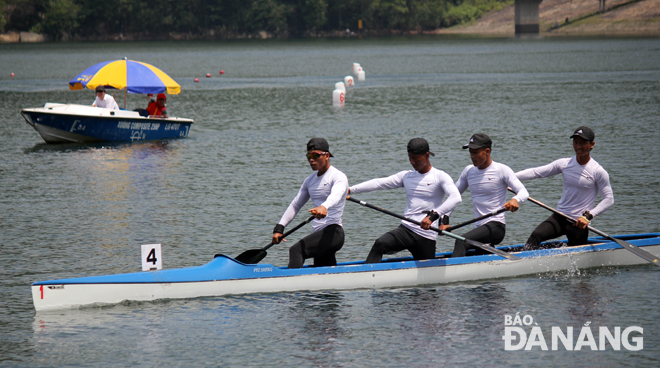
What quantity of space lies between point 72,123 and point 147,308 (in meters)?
16.9

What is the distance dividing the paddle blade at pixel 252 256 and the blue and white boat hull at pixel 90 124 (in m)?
15.9

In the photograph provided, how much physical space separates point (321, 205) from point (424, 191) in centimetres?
140

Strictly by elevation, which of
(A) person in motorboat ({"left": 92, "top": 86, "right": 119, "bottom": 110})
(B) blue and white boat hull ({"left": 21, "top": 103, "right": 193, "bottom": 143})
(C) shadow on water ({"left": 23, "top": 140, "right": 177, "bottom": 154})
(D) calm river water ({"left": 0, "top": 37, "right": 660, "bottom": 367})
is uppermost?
(A) person in motorboat ({"left": 92, "top": 86, "right": 119, "bottom": 110})

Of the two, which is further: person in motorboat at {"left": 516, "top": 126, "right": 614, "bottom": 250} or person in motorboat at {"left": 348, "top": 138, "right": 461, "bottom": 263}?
person in motorboat at {"left": 516, "top": 126, "right": 614, "bottom": 250}

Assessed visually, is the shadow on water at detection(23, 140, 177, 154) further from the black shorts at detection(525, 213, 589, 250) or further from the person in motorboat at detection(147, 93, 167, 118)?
the black shorts at detection(525, 213, 589, 250)

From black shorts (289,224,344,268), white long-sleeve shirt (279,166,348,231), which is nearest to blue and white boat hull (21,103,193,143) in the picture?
white long-sleeve shirt (279,166,348,231)

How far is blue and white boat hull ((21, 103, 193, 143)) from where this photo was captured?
83.3 ft

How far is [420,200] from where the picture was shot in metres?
10.4

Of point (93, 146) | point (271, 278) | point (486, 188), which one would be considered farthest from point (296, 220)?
point (93, 146)

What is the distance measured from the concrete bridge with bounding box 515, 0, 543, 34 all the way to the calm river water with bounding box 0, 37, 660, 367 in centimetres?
7889

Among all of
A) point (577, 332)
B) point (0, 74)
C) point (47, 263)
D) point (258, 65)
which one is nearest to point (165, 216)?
point (47, 263)

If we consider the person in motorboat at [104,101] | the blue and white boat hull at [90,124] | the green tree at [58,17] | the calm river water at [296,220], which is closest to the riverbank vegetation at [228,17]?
the green tree at [58,17]

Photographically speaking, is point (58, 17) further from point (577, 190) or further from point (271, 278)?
point (577, 190)

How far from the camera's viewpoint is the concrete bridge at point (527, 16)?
384 feet
